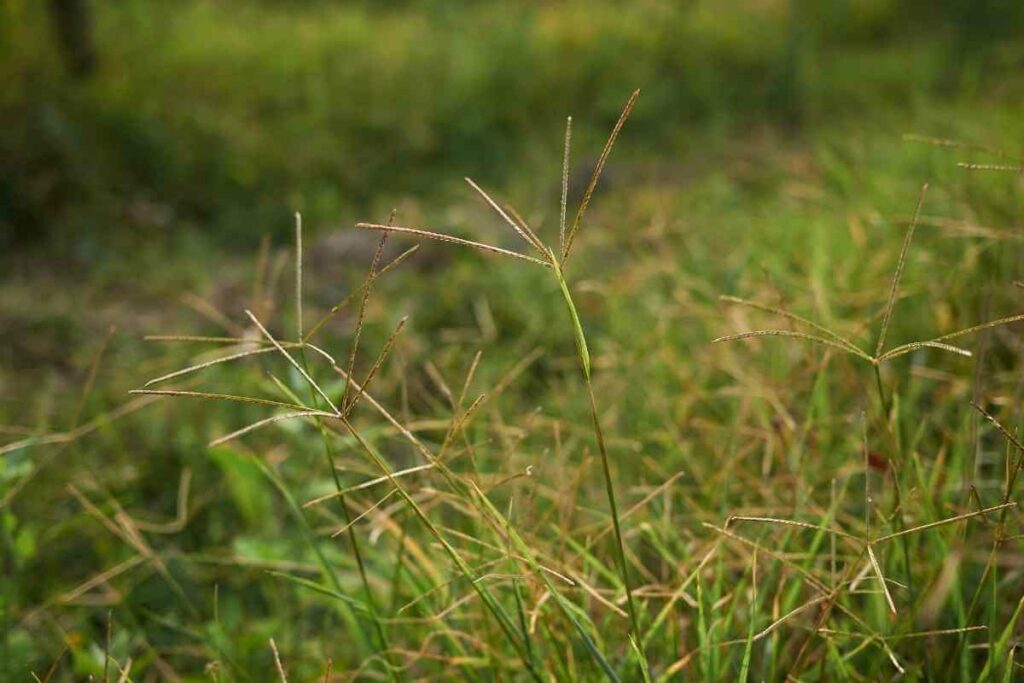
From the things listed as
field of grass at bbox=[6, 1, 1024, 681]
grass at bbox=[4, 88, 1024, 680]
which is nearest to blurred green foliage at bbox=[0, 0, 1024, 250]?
field of grass at bbox=[6, 1, 1024, 681]

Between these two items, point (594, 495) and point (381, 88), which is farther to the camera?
point (381, 88)

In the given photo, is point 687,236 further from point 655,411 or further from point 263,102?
point 263,102

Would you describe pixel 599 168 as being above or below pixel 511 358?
above

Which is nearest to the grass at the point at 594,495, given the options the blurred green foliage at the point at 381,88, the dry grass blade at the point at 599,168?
the dry grass blade at the point at 599,168

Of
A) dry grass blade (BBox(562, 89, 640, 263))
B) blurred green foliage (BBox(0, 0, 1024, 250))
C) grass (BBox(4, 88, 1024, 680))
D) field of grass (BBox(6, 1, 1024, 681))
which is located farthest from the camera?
blurred green foliage (BBox(0, 0, 1024, 250))

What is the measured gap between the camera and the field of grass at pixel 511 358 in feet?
3.45

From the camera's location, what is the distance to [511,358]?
2088 millimetres

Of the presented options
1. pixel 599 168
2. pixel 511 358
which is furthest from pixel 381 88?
pixel 599 168

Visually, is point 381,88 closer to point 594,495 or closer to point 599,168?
point 594,495

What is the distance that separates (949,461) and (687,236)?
1.53 meters

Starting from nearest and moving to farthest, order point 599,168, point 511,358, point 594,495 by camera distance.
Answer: point 599,168
point 594,495
point 511,358

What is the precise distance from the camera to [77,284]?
11.4 ft

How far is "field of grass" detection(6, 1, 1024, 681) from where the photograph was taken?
1051mm

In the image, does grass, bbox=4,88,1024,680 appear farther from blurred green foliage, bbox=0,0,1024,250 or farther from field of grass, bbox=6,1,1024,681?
blurred green foliage, bbox=0,0,1024,250
